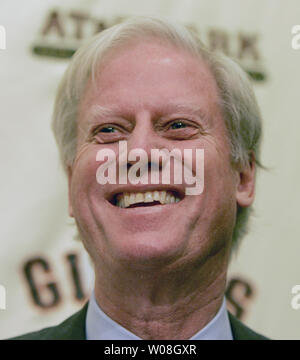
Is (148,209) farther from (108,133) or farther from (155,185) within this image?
(108,133)

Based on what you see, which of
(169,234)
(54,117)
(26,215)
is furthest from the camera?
(26,215)

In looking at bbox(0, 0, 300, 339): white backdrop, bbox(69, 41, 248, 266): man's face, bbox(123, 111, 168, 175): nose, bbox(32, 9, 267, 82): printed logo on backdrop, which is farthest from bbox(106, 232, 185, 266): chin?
bbox(32, 9, 267, 82): printed logo on backdrop

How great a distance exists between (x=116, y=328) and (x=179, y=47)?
49 cm

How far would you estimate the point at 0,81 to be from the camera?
1.19 meters

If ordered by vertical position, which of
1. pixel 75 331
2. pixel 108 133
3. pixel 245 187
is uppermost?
pixel 108 133

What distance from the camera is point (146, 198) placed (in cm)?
76

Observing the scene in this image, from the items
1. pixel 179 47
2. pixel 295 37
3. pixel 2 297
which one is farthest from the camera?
pixel 295 37

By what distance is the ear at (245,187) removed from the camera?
2.86 ft

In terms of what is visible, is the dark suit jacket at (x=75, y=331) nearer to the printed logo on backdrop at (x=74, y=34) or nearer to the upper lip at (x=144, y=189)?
the upper lip at (x=144, y=189)

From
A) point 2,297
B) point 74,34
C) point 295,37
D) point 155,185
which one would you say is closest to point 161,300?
point 155,185
